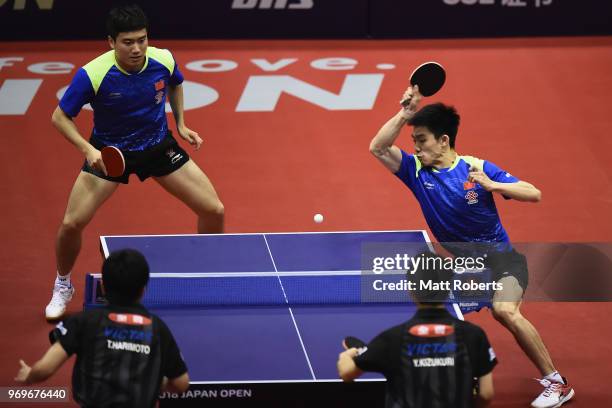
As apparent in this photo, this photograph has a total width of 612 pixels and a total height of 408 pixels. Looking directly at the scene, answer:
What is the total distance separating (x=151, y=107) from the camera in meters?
7.11

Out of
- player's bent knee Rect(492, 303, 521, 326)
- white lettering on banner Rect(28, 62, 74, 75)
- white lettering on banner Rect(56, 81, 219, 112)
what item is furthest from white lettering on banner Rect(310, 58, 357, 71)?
player's bent knee Rect(492, 303, 521, 326)

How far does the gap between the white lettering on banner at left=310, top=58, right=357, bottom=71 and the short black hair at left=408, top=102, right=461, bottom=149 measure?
536 cm

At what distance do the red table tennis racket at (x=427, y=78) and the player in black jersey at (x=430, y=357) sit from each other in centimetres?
199

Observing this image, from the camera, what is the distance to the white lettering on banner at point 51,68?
11695mm

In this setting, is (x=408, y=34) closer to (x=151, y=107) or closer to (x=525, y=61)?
(x=525, y=61)

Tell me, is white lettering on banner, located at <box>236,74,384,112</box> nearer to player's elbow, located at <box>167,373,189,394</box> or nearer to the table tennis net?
the table tennis net

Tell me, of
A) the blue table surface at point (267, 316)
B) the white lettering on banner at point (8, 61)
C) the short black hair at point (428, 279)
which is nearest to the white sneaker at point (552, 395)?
the blue table surface at point (267, 316)

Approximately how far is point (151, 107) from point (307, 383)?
2.35 meters

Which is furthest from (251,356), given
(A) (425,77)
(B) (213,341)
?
(A) (425,77)

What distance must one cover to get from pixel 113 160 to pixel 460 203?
208 centimetres

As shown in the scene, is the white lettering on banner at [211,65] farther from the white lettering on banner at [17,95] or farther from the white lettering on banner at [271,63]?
the white lettering on banner at [17,95]

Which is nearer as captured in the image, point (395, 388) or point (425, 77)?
point (395, 388)

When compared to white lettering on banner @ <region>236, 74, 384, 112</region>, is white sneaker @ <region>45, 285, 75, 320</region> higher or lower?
higher

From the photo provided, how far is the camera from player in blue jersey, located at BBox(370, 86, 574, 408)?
626 cm
